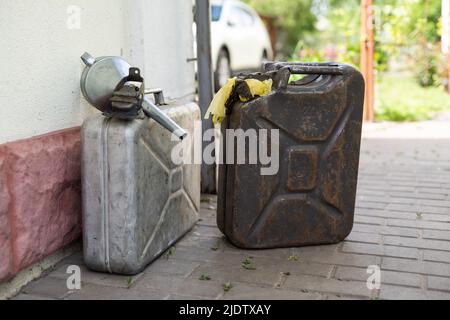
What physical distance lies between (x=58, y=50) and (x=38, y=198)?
74 centimetres

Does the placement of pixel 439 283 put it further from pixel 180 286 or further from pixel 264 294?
pixel 180 286

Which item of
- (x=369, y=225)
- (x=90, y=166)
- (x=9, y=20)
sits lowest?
(x=369, y=225)

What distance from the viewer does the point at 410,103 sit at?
9.65 metres

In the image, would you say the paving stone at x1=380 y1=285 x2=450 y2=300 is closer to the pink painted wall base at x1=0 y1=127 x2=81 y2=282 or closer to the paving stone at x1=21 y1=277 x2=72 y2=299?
the paving stone at x1=21 y1=277 x2=72 y2=299

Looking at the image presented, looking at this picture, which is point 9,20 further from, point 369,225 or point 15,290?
point 369,225

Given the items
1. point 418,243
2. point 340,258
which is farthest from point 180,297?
point 418,243

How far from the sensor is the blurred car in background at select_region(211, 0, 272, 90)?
9406 mm

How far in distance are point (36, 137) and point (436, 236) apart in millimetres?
2243

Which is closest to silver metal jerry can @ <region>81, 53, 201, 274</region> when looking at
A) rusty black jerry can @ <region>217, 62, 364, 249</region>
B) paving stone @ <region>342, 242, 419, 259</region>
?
rusty black jerry can @ <region>217, 62, 364, 249</region>

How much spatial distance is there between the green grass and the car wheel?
245cm

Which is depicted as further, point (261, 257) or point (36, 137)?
point (261, 257)
